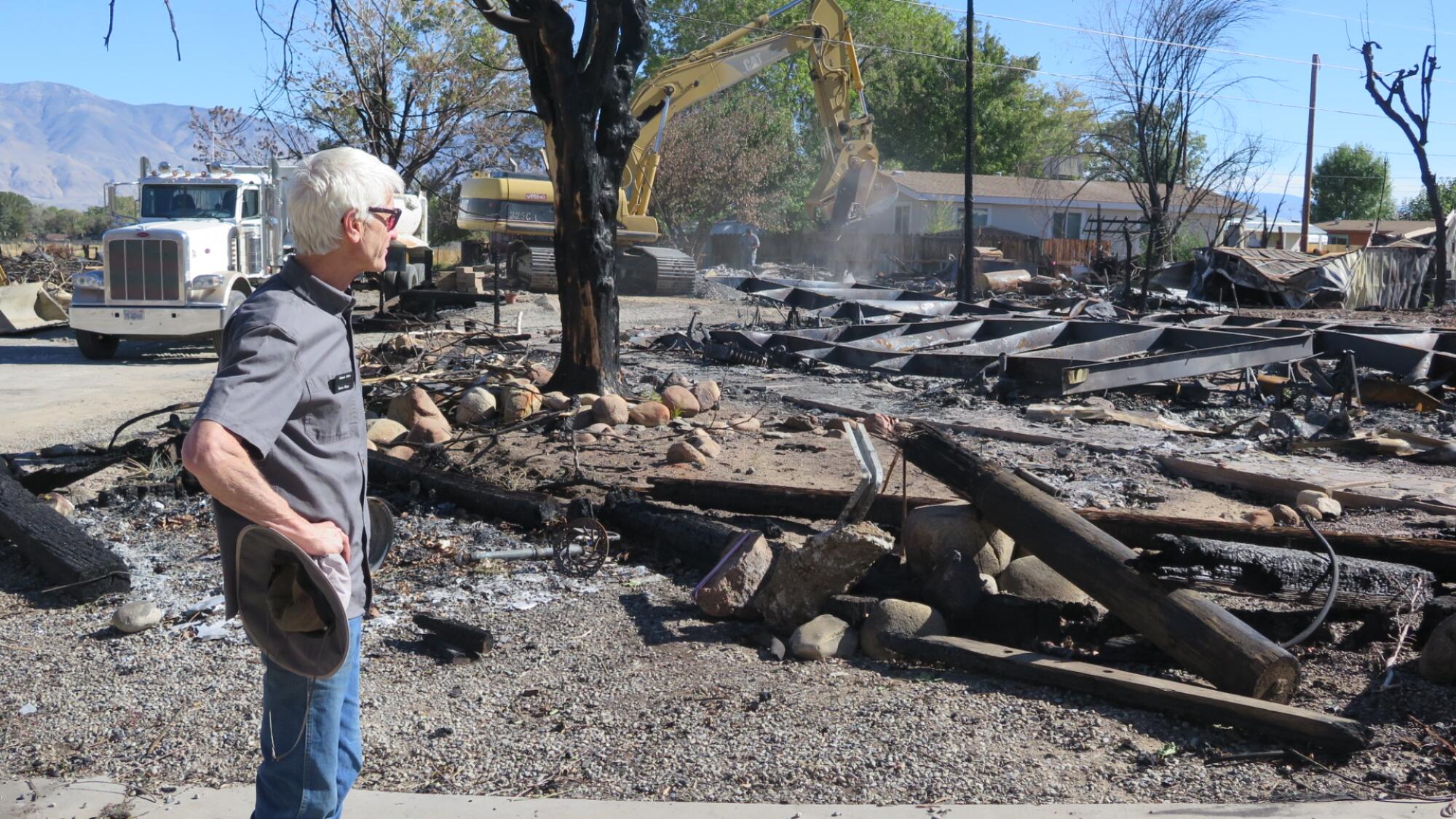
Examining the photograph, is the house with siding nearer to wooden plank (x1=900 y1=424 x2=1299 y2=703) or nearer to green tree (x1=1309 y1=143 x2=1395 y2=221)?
green tree (x1=1309 y1=143 x2=1395 y2=221)

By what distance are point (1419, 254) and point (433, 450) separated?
94.3ft

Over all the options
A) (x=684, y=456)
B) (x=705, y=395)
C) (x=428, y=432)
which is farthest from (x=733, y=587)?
(x=705, y=395)

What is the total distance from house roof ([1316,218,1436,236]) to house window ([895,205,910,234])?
24.5m

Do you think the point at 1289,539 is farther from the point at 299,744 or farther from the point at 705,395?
the point at 705,395

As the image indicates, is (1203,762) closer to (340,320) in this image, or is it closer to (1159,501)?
(340,320)

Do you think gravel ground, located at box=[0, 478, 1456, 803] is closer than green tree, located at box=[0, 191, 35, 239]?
Yes

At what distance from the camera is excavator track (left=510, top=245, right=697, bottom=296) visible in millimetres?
25781

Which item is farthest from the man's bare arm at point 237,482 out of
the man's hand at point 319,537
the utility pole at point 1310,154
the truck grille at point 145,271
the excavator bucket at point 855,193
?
the utility pole at point 1310,154

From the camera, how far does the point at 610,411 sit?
9.41m

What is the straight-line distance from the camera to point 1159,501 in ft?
→ 23.7

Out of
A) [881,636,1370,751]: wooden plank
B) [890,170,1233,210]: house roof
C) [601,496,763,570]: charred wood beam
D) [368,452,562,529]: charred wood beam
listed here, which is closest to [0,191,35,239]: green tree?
[890,170,1233,210]: house roof

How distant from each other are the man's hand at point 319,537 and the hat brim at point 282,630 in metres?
0.04

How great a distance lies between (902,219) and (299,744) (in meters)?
60.6

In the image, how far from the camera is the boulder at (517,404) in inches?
372
